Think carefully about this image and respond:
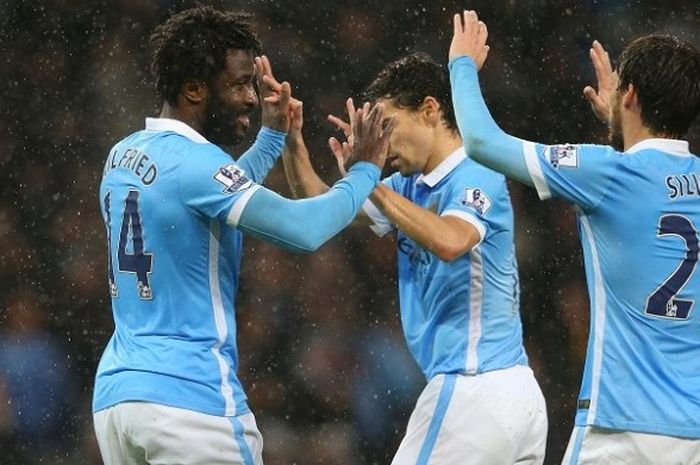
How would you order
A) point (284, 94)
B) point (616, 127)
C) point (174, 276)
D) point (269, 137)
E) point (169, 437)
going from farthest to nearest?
1. point (269, 137)
2. point (284, 94)
3. point (616, 127)
4. point (174, 276)
5. point (169, 437)

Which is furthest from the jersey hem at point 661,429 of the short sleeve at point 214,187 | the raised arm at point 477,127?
the short sleeve at point 214,187

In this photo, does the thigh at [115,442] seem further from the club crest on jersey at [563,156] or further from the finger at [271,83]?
the club crest on jersey at [563,156]

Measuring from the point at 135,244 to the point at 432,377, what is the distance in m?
1.19

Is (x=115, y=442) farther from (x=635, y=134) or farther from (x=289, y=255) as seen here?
(x=289, y=255)

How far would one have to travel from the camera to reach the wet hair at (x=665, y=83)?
3.57 meters

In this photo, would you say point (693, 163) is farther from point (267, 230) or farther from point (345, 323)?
point (345, 323)

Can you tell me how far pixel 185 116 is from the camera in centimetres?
371

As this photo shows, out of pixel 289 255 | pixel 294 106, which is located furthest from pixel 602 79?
pixel 289 255

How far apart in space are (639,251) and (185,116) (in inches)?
49.7

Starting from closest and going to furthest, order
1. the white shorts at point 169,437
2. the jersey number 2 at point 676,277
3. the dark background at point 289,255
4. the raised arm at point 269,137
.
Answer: the white shorts at point 169,437
the jersey number 2 at point 676,277
the raised arm at point 269,137
the dark background at point 289,255

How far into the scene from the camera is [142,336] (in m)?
3.49

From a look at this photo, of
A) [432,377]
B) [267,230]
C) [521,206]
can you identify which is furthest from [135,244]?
[521,206]

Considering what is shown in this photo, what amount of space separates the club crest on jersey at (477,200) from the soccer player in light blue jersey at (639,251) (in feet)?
2.14

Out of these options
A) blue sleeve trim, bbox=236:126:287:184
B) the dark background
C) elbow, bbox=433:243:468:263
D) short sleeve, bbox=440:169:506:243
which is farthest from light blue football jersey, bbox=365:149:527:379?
the dark background
